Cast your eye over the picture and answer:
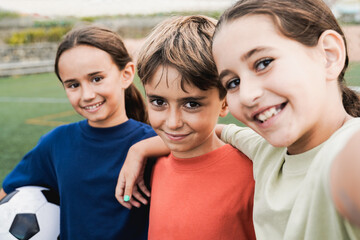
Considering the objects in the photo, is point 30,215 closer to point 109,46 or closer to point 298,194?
point 109,46

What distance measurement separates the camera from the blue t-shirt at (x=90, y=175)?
194 centimetres

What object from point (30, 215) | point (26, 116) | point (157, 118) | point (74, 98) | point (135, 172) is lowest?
point (26, 116)

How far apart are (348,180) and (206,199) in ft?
3.32

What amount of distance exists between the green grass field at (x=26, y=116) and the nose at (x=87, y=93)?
1.32 metres

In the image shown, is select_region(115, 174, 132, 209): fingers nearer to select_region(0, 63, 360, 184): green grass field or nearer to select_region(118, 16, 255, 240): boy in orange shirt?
select_region(118, 16, 255, 240): boy in orange shirt

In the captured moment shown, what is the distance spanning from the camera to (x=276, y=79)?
103 cm

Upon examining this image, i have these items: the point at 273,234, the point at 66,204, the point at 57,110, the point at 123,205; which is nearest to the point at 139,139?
the point at 123,205

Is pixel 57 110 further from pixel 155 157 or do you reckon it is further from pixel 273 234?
pixel 273 234

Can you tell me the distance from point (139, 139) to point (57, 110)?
264 inches

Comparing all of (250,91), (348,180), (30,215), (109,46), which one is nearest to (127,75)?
(109,46)

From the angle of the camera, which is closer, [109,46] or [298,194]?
[298,194]

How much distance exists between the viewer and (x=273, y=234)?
1134 millimetres

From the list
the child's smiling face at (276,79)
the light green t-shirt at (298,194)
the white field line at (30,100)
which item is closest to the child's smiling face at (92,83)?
the light green t-shirt at (298,194)

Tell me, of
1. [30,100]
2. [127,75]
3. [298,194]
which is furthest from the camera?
[30,100]
